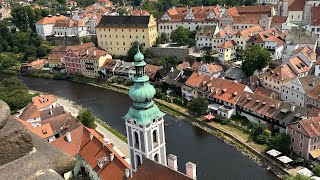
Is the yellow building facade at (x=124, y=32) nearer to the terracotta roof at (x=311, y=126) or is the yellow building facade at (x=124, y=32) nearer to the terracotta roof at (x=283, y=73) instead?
the terracotta roof at (x=283, y=73)

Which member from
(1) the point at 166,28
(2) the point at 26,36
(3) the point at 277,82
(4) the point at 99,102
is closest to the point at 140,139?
(3) the point at 277,82

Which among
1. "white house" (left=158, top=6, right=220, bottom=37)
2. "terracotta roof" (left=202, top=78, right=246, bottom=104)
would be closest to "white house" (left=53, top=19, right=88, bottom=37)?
"white house" (left=158, top=6, right=220, bottom=37)

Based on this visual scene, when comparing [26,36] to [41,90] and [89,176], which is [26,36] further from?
[89,176]

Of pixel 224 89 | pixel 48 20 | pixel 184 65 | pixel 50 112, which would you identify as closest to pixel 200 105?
pixel 224 89

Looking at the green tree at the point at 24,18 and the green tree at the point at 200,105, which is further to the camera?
the green tree at the point at 24,18

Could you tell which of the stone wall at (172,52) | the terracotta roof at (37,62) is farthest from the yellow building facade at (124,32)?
the terracotta roof at (37,62)

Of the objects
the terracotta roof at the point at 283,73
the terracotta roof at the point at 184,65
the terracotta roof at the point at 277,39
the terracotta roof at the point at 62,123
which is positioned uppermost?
the terracotta roof at the point at 277,39
